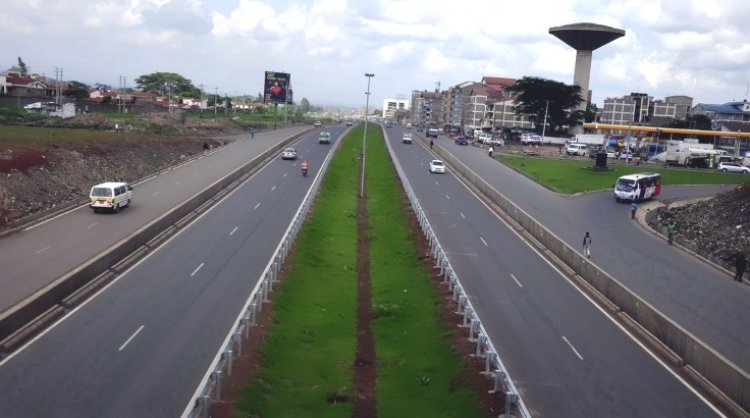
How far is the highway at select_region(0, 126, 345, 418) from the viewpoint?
17.8 metres

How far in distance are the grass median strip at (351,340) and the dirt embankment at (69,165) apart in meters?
16.3

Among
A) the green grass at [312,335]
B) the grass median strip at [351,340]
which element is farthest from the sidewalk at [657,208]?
the green grass at [312,335]

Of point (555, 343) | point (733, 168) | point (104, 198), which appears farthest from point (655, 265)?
point (733, 168)

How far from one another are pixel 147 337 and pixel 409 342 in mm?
8476

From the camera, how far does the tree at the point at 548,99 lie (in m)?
131

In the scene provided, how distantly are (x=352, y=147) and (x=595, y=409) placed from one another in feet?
286

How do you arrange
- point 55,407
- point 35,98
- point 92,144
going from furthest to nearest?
point 35,98 → point 92,144 → point 55,407

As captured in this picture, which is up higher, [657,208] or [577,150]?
[577,150]

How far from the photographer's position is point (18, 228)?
3662 cm

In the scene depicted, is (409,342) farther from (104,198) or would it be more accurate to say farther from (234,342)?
(104,198)

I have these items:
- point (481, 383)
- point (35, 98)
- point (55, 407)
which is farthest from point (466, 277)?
point (35, 98)

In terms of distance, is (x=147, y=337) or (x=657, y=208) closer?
(x=147, y=337)

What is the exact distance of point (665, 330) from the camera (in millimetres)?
Result: 23109

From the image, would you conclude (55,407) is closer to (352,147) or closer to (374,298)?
(374,298)
